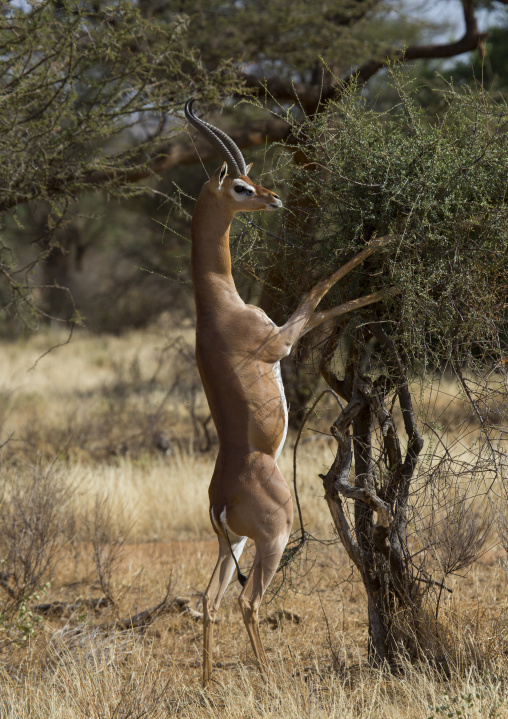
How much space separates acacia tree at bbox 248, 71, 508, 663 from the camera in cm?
415

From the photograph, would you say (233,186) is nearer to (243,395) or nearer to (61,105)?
(243,395)

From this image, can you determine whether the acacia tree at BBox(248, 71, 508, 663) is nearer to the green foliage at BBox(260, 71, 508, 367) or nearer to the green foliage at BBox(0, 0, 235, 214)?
the green foliage at BBox(260, 71, 508, 367)

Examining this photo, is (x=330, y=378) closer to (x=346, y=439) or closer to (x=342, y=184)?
(x=346, y=439)

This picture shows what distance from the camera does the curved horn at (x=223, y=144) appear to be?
4.16 m

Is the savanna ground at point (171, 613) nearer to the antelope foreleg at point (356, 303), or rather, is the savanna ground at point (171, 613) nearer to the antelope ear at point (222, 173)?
the antelope foreleg at point (356, 303)

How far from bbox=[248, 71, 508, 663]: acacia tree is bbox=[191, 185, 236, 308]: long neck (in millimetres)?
400

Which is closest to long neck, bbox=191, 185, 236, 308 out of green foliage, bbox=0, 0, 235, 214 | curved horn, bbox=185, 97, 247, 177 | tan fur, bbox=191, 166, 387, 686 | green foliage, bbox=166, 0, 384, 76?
tan fur, bbox=191, 166, 387, 686

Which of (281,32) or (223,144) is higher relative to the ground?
(281,32)

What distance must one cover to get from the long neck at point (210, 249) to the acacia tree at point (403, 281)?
1.31ft

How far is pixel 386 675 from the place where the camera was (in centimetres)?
468

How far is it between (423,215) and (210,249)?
1.13 m

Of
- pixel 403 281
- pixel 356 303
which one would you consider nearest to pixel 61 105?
pixel 356 303

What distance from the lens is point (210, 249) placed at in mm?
4289

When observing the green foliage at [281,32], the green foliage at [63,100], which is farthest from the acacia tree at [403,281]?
the green foliage at [281,32]
